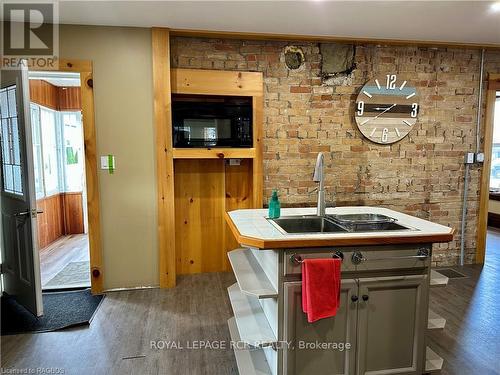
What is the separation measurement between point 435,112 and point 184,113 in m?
2.75

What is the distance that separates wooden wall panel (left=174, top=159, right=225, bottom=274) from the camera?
143 inches

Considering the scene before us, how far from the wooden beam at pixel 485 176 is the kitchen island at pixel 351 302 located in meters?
2.58

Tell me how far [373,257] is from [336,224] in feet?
1.11

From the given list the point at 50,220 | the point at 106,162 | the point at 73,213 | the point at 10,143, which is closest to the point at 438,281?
the point at 106,162

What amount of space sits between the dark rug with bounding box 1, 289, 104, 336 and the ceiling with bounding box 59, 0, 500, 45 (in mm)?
2479

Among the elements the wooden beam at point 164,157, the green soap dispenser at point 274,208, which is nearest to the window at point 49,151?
the wooden beam at point 164,157

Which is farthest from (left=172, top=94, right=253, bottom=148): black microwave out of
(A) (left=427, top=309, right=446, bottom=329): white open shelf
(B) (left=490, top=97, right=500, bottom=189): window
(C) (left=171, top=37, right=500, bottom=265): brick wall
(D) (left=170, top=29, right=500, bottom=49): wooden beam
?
(B) (left=490, top=97, right=500, bottom=189): window

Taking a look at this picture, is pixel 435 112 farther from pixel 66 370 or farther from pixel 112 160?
pixel 66 370

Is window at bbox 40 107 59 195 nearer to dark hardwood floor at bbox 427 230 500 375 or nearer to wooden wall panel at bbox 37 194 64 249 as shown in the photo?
wooden wall panel at bbox 37 194 64 249

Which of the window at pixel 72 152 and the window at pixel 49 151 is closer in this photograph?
the window at pixel 49 151

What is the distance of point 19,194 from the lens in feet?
9.09

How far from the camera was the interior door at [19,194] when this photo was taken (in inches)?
104

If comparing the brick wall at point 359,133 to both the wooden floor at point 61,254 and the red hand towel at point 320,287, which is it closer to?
the red hand towel at point 320,287

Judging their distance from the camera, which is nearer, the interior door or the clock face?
the interior door
